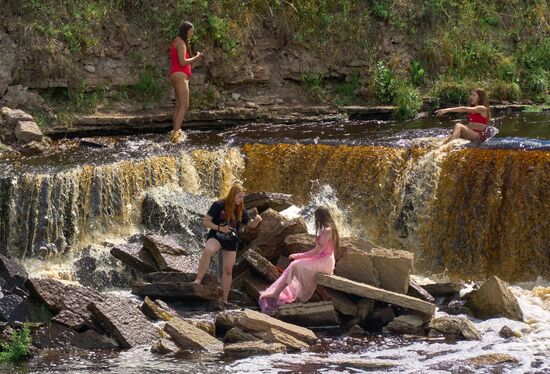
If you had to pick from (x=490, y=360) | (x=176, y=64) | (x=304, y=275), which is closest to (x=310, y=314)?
(x=304, y=275)

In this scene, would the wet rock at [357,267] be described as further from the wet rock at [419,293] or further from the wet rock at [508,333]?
the wet rock at [508,333]

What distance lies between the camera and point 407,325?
46.4 feet

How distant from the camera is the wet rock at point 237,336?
529 inches

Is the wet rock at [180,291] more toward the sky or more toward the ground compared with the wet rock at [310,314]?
more toward the sky

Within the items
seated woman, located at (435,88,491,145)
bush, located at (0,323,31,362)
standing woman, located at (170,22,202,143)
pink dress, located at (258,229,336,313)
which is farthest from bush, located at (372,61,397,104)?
bush, located at (0,323,31,362)

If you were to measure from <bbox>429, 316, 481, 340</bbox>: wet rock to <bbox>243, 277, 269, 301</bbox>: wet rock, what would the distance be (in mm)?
2334

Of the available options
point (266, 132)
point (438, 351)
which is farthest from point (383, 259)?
point (266, 132)

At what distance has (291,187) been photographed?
62.8 ft

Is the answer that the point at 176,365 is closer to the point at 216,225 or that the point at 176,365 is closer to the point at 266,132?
the point at 216,225

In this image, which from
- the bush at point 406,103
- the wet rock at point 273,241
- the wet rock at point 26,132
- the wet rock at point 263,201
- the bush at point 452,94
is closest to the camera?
the wet rock at point 273,241

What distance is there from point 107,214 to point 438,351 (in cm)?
655

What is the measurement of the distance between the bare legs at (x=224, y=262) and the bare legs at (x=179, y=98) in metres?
5.77

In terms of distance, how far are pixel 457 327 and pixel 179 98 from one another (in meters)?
8.67

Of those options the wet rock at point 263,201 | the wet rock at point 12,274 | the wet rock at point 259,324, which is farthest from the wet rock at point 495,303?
the wet rock at point 12,274
